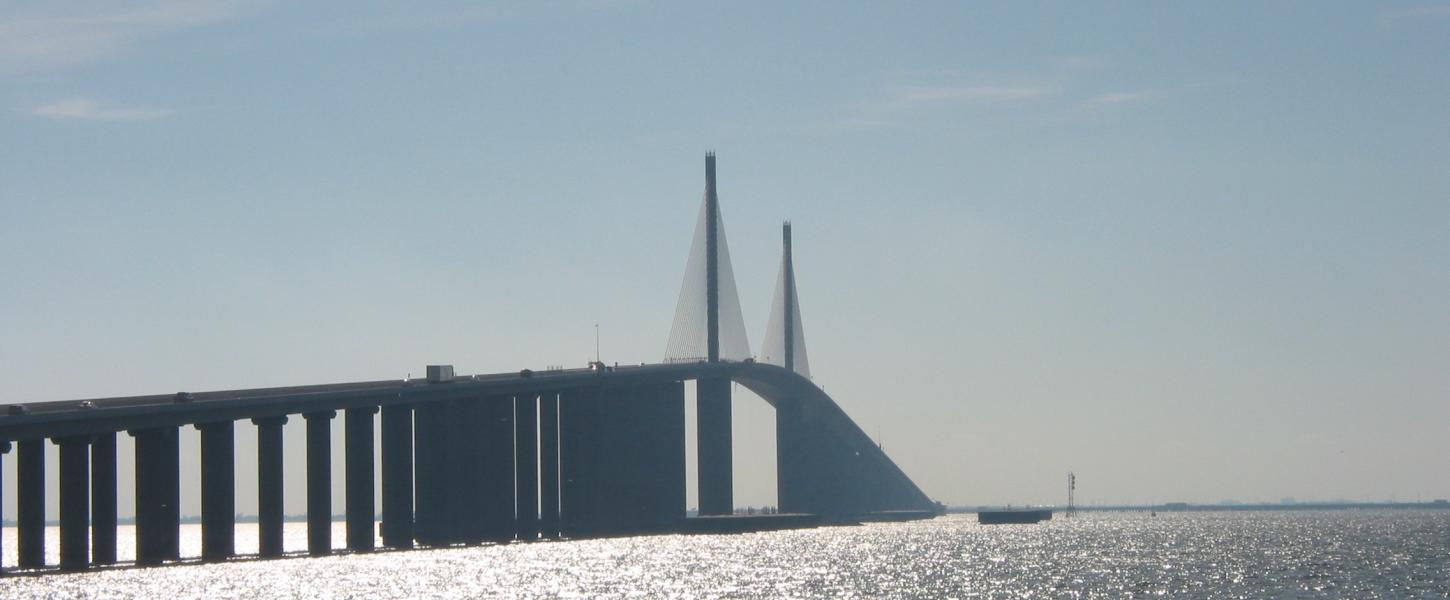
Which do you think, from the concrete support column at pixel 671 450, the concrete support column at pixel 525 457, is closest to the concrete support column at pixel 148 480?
the concrete support column at pixel 525 457

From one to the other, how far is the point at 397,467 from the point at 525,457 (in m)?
18.3

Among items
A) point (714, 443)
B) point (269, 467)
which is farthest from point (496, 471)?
point (714, 443)

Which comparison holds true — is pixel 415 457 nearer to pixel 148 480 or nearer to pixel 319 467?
pixel 319 467

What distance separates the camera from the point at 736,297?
168 m

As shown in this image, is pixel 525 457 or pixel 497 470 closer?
pixel 497 470

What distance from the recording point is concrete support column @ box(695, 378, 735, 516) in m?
168

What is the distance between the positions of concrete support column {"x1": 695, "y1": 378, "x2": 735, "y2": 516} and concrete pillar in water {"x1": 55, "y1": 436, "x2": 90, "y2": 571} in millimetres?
80226

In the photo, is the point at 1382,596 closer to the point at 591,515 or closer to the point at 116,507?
the point at 116,507

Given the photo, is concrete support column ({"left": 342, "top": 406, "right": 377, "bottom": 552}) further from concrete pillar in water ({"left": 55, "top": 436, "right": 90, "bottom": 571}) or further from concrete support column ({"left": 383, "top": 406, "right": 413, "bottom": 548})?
concrete pillar in water ({"left": 55, "top": 436, "right": 90, "bottom": 571})

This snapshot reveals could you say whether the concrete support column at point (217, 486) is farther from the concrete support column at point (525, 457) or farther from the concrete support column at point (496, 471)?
the concrete support column at point (525, 457)

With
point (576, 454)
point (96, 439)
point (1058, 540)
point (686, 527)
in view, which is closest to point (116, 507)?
point (96, 439)

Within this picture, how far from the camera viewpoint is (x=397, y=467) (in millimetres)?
113750

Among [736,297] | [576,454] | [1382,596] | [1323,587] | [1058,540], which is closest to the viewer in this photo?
[1382,596]

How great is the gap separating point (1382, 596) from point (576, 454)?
74480 millimetres
